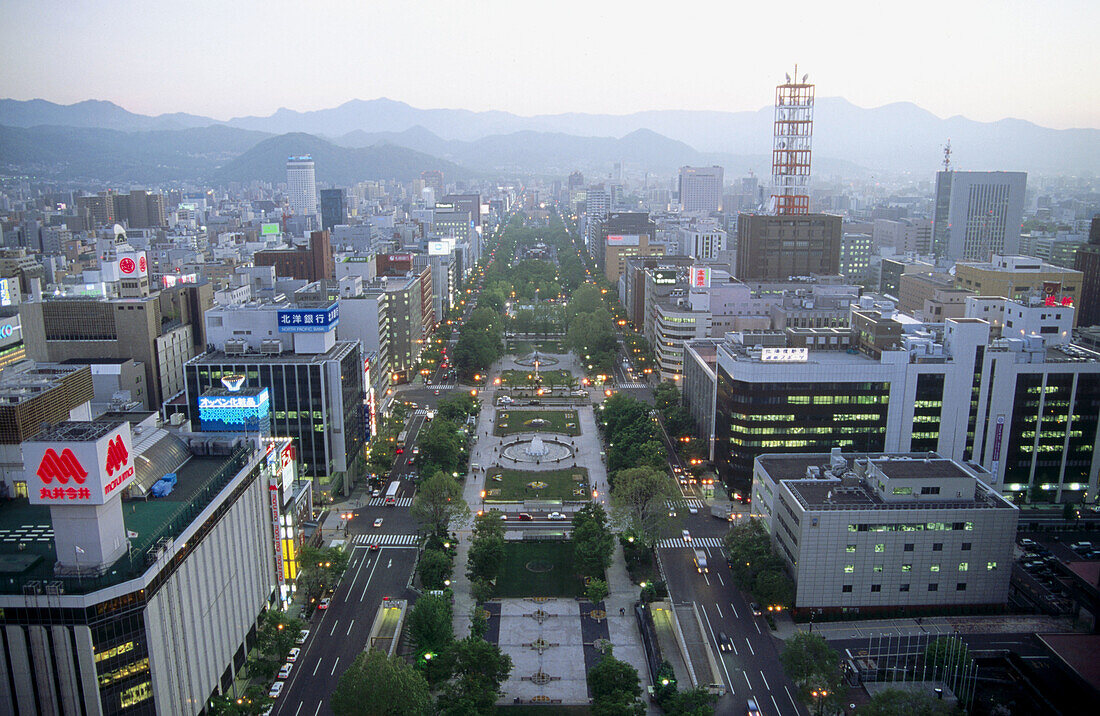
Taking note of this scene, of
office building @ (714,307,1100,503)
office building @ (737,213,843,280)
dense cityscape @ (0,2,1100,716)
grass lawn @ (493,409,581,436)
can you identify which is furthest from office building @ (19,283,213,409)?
office building @ (737,213,843,280)

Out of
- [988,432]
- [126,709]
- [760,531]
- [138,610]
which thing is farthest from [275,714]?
[988,432]

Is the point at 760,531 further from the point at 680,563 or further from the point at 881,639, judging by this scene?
the point at 881,639

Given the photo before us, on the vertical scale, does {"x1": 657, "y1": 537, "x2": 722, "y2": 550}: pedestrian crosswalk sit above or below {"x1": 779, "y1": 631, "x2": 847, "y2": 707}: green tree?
below

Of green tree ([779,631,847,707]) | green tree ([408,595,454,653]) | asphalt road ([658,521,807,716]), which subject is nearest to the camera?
green tree ([779,631,847,707])

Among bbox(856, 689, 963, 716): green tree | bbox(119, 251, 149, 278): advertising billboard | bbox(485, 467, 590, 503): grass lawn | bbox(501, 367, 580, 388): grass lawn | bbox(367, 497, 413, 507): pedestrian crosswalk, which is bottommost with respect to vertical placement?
bbox(367, 497, 413, 507): pedestrian crosswalk

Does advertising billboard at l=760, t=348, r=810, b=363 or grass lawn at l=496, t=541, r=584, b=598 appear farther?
advertising billboard at l=760, t=348, r=810, b=363

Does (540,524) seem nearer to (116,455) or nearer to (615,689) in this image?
(615,689)

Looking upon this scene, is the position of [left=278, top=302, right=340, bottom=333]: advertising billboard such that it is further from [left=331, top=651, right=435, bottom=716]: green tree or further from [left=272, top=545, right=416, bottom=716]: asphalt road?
[left=331, top=651, right=435, bottom=716]: green tree
